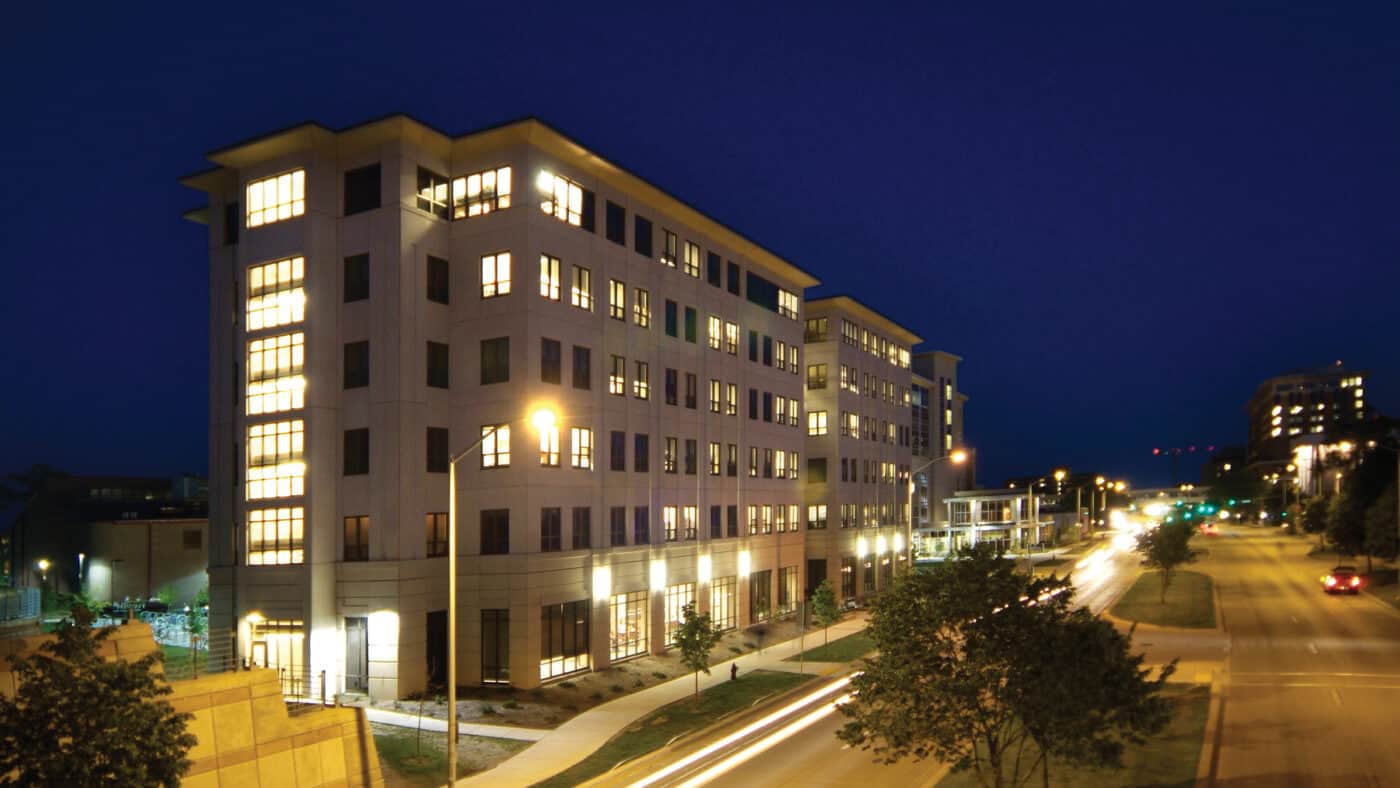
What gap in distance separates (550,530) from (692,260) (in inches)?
736

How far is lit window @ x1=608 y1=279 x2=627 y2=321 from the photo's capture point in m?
45.6

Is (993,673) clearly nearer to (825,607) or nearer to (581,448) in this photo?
(581,448)

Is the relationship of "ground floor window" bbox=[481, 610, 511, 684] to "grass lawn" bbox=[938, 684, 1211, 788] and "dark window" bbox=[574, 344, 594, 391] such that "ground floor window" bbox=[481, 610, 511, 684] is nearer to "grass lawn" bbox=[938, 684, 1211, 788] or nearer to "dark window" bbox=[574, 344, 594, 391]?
"dark window" bbox=[574, 344, 594, 391]

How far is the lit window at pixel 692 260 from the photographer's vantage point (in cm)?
5325

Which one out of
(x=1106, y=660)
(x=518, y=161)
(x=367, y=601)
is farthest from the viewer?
(x=518, y=161)

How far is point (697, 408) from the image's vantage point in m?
53.4

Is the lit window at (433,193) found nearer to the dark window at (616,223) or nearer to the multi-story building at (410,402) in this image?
the multi-story building at (410,402)

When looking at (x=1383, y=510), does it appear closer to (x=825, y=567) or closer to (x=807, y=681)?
(x=825, y=567)

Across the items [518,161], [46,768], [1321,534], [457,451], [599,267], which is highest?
[518,161]

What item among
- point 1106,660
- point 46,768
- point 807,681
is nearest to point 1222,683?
point 807,681

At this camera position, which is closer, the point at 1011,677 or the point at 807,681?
the point at 1011,677

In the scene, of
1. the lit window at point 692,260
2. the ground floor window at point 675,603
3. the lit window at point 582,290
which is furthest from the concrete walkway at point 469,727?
the lit window at point 692,260

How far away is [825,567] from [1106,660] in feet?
183

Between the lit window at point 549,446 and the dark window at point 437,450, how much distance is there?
12.5ft
